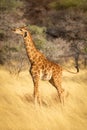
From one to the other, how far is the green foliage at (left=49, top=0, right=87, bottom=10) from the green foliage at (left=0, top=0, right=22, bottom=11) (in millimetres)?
1157

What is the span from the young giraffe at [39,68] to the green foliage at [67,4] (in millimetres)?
2349

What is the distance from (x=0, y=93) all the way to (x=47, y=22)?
127 inches

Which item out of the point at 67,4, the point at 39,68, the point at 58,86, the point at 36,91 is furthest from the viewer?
the point at 67,4

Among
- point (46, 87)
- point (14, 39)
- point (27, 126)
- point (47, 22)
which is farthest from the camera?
Answer: point (47, 22)

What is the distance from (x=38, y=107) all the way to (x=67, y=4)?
405cm

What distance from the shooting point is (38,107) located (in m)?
10.5

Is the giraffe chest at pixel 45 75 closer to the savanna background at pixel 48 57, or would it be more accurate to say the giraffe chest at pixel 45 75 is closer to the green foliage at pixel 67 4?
the savanna background at pixel 48 57

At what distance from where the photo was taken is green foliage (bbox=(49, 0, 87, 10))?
12938 mm

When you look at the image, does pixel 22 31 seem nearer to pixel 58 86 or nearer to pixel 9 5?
pixel 58 86

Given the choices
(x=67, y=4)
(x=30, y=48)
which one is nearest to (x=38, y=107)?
(x=30, y=48)

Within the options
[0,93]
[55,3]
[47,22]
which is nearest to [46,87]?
[0,93]

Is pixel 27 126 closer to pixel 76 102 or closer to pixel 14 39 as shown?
pixel 76 102

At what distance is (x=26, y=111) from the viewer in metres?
10.3

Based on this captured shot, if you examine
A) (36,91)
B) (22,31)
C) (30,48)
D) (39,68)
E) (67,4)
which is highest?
(67,4)
